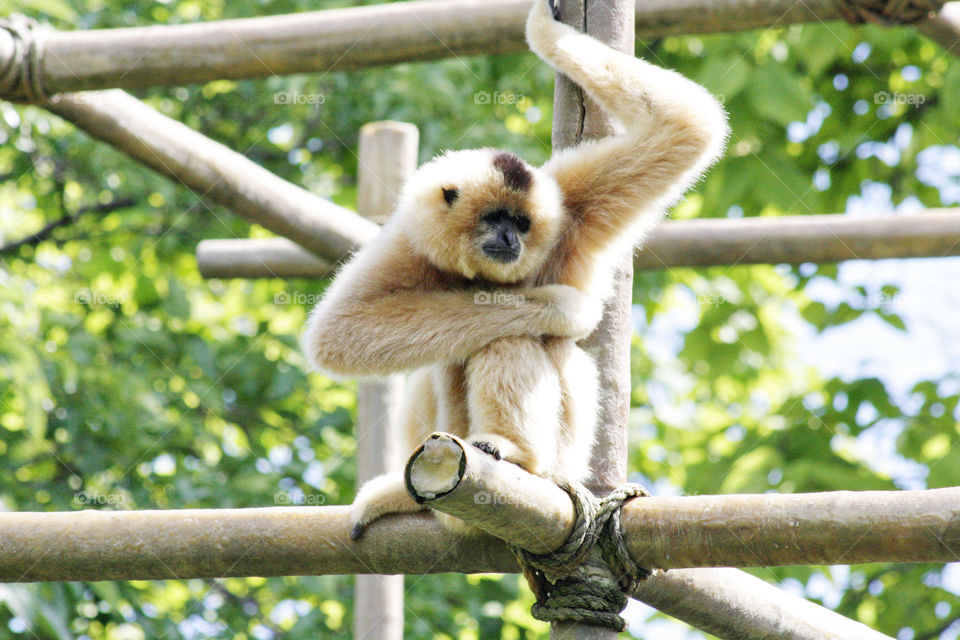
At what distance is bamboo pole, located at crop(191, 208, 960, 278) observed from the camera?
3934mm

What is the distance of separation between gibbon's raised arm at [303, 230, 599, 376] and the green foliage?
1735mm

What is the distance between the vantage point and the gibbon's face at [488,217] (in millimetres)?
2809

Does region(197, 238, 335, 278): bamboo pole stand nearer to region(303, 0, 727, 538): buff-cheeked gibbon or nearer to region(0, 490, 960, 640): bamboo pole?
region(303, 0, 727, 538): buff-cheeked gibbon

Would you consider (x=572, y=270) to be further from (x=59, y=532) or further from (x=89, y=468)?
(x=89, y=468)

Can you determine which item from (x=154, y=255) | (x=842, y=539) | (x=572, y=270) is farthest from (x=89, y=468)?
(x=842, y=539)

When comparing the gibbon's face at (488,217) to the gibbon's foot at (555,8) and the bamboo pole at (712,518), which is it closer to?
the gibbon's foot at (555,8)

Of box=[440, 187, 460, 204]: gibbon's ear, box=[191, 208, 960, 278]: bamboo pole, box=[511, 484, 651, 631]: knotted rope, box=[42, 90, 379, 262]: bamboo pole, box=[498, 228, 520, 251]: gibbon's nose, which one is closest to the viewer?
box=[511, 484, 651, 631]: knotted rope

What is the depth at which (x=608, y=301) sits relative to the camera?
2.81m

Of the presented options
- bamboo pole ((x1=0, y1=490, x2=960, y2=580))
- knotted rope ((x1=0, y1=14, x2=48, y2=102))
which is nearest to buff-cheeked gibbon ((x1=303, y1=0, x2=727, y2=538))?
bamboo pole ((x1=0, y1=490, x2=960, y2=580))

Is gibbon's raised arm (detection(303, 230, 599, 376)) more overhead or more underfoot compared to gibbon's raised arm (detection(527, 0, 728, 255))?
more underfoot

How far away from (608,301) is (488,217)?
1.42 ft

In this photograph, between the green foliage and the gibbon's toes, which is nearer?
the gibbon's toes

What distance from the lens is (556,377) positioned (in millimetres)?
2646

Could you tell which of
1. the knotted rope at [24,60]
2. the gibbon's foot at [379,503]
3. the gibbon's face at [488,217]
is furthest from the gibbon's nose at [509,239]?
the knotted rope at [24,60]
